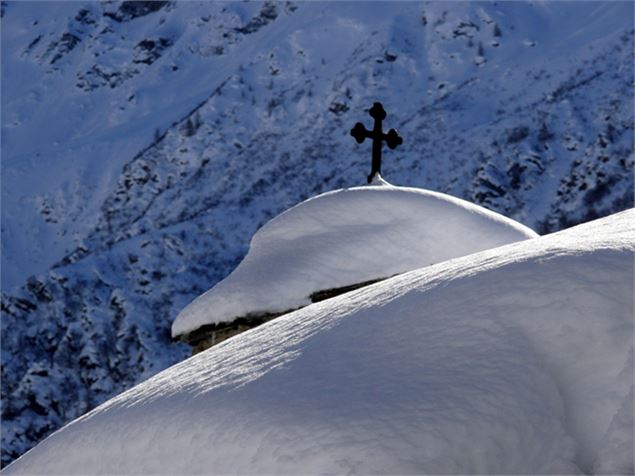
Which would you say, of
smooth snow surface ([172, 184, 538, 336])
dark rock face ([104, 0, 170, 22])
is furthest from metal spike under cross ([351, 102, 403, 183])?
dark rock face ([104, 0, 170, 22])

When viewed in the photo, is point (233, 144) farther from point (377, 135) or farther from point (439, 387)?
point (439, 387)

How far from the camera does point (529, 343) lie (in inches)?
93.2

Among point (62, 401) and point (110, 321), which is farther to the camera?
point (110, 321)

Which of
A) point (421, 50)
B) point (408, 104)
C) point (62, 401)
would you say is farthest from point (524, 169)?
point (62, 401)

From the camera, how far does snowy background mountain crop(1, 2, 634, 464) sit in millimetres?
45469

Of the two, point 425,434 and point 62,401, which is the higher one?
point 425,434

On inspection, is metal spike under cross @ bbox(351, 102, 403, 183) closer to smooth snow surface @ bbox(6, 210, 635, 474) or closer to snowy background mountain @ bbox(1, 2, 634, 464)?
smooth snow surface @ bbox(6, 210, 635, 474)

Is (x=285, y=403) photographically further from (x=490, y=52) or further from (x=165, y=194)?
(x=165, y=194)

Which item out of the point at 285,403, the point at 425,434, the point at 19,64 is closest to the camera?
the point at 425,434

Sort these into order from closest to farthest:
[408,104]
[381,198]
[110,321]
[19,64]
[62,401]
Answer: [381,198] < [62,401] < [110,321] < [408,104] < [19,64]

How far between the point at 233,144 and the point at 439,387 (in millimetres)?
58737

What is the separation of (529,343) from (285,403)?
50cm

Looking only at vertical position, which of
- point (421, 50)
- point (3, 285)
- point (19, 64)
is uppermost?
point (19, 64)

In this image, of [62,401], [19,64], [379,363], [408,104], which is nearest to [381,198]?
[379,363]
